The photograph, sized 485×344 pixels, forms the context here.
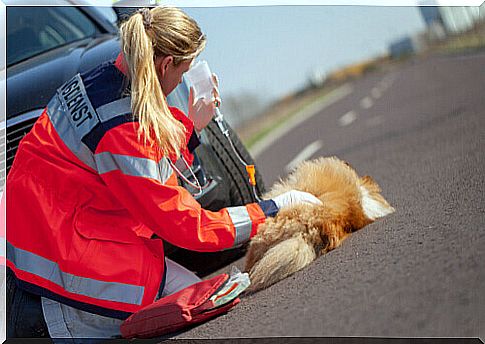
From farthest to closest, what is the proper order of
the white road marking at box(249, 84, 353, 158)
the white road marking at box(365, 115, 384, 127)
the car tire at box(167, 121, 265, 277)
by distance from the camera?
the white road marking at box(249, 84, 353, 158) → the white road marking at box(365, 115, 384, 127) → the car tire at box(167, 121, 265, 277)

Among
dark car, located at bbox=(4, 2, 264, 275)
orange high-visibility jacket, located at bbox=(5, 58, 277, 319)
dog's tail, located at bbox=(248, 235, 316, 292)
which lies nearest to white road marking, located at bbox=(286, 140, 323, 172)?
dark car, located at bbox=(4, 2, 264, 275)

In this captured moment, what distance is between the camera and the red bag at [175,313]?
3357 millimetres

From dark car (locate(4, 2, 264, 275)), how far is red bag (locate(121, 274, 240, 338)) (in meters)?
0.72

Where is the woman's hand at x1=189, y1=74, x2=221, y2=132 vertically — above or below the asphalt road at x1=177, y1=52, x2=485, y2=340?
above

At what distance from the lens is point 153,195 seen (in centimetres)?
335

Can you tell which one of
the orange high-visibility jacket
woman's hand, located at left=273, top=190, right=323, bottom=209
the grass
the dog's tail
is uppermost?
the orange high-visibility jacket

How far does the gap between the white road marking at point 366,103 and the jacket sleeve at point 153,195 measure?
5955 millimetres

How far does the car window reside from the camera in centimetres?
469

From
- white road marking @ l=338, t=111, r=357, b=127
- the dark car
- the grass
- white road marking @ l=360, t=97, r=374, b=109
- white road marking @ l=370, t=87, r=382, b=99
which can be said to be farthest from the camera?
white road marking @ l=338, t=111, r=357, b=127

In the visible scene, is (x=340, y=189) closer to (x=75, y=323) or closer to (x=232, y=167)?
(x=232, y=167)

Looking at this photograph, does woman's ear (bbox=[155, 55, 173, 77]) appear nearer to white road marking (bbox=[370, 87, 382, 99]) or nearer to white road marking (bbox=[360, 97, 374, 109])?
white road marking (bbox=[370, 87, 382, 99])

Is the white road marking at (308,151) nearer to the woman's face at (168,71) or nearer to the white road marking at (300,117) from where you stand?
the white road marking at (300,117)

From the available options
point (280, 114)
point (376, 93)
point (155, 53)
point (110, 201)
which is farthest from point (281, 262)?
point (376, 93)

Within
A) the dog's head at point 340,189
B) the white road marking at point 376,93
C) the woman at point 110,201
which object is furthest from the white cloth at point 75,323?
the white road marking at point 376,93
